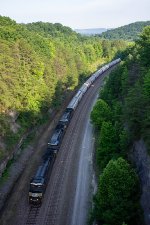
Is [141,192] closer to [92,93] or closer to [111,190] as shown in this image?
[111,190]

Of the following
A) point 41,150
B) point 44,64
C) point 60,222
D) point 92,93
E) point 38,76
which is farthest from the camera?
point 92,93

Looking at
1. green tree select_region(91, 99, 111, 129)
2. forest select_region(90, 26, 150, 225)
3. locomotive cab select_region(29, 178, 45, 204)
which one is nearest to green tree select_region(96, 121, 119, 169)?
forest select_region(90, 26, 150, 225)

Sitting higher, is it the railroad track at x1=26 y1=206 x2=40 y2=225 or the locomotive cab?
the locomotive cab

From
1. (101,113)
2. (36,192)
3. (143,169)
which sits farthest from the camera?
(101,113)

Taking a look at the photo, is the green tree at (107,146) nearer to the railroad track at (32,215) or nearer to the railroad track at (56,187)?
the railroad track at (56,187)

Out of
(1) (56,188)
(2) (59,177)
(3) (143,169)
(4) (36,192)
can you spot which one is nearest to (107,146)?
(2) (59,177)

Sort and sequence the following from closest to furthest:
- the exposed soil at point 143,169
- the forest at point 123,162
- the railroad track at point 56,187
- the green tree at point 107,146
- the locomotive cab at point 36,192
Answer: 1. the exposed soil at point 143,169
2. the forest at point 123,162
3. the railroad track at point 56,187
4. the locomotive cab at point 36,192
5. the green tree at point 107,146

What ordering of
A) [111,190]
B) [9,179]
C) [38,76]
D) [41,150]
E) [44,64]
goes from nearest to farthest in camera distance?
[111,190]
[9,179]
[41,150]
[38,76]
[44,64]

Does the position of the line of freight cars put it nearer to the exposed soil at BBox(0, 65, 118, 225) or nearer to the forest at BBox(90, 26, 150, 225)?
the exposed soil at BBox(0, 65, 118, 225)

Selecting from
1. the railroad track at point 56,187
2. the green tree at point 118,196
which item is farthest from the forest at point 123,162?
the railroad track at point 56,187

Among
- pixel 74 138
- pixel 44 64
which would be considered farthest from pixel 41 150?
pixel 44 64

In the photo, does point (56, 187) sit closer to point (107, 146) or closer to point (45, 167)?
point (45, 167)
